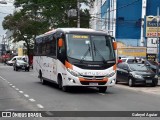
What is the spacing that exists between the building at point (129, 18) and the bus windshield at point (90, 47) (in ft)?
122

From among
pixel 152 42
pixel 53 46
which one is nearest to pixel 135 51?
pixel 152 42

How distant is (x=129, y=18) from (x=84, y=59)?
40744 mm

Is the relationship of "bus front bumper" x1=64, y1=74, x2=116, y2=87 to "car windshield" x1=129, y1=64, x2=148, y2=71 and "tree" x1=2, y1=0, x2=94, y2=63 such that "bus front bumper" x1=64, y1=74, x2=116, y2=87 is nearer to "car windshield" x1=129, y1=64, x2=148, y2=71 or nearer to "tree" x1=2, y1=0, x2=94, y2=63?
"car windshield" x1=129, y1=64, x2=148, y2=71

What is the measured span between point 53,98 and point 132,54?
30.6 meters

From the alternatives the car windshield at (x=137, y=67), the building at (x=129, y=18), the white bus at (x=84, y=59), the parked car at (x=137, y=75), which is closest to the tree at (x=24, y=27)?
the building at (x=129, y=18)

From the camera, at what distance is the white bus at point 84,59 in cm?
1931

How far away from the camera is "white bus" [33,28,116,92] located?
760 inches

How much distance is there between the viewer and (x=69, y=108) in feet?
46.2

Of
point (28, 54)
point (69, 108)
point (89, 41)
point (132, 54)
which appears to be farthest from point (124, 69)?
point (28, 54)

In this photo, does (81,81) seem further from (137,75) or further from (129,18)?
(129,18)

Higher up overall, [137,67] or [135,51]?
[137,67]

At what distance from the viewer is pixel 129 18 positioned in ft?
195

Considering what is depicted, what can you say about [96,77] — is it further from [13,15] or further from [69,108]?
[13,15]

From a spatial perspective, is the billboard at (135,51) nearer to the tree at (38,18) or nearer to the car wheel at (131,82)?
the tree at (38,18)
